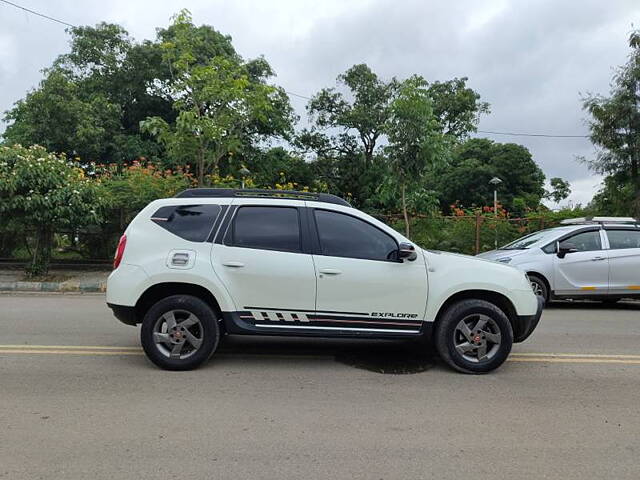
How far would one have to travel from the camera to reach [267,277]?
5.16 m

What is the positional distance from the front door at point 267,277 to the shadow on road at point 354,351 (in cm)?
89

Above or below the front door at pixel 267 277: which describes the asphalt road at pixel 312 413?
below

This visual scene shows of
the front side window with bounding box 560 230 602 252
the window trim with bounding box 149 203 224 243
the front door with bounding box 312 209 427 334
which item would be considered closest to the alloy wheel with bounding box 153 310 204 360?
the window trim with bounding box 149 203 224 243

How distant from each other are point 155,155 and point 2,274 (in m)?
14.5

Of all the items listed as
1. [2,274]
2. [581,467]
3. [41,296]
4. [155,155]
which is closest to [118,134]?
[155,155]

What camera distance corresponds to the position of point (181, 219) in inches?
213

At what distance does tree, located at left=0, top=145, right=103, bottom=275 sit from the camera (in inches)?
455

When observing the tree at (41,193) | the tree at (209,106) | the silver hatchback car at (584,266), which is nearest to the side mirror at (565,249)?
the silver hatchback car at (584,266)

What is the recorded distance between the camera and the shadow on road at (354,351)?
219 inches

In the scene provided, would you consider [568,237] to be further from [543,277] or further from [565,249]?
[543,277]

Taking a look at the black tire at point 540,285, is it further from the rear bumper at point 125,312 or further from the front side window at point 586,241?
the rear bumper at point 125,312

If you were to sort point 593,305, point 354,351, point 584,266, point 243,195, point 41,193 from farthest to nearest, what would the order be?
1. point 41,193
2. point 593,305
3. point 584,266
4. point 354,351
5. point 243,195

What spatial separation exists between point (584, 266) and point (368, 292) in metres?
6.44

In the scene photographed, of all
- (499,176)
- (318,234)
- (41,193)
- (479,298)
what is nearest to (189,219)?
(318,234)
